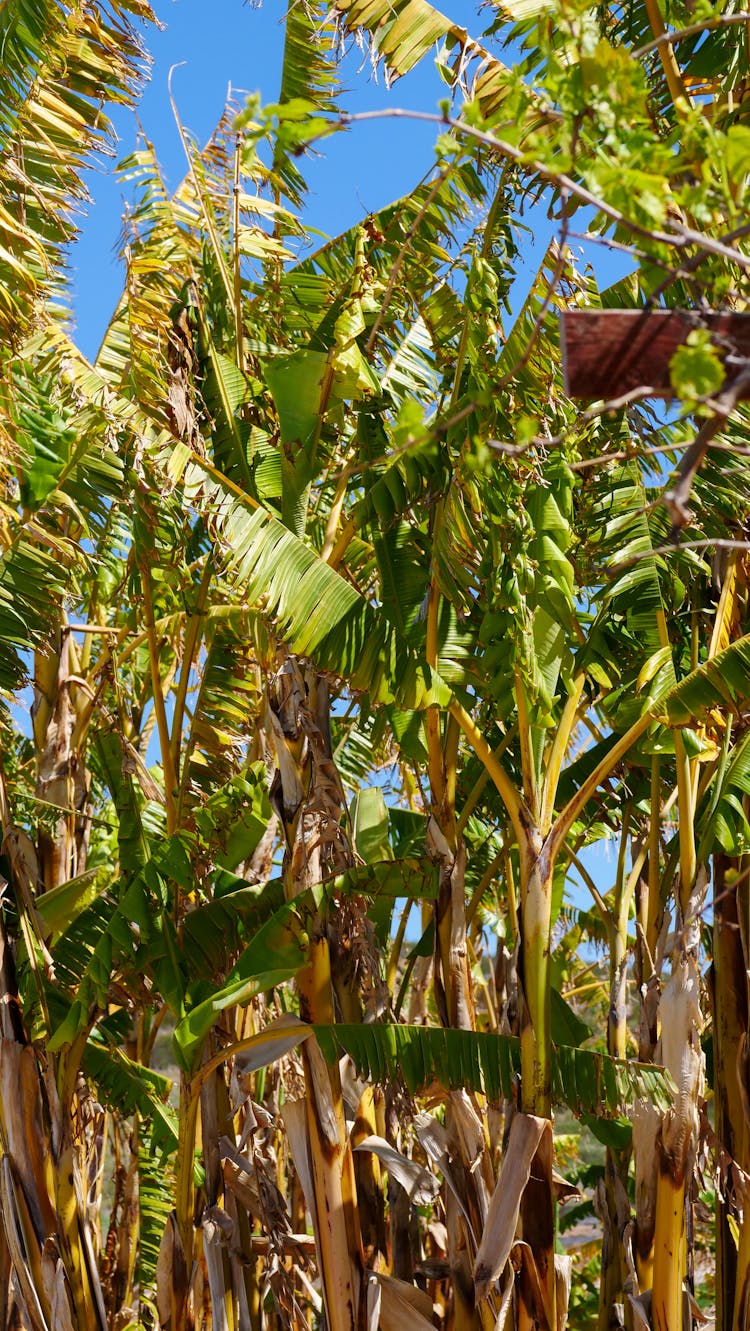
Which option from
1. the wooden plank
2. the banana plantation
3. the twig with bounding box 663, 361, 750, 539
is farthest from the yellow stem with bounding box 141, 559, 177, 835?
the twig with bounding box 663, 361, 750, 539

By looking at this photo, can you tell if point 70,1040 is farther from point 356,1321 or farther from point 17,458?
point 17,458

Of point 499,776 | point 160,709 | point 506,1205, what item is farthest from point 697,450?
point 160,709

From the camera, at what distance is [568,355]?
2402mm

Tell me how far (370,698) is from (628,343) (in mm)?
3305

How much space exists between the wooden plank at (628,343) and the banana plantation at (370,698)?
6.58 feet

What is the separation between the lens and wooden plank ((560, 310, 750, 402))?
2375mm

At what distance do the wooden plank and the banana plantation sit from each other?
2.01 metres

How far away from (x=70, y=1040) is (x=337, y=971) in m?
1.47

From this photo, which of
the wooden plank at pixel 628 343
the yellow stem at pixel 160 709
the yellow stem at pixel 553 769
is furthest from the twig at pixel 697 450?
the yellow stem at pixel 160 709

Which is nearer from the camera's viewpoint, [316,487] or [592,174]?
[592,174]

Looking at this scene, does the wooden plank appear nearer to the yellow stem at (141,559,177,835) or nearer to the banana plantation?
the banana plantation

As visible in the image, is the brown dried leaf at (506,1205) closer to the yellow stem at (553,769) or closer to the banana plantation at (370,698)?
Result: the banana plantation at (370,698)

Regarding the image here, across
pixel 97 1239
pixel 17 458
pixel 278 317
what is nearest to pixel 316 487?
pixel 278 317

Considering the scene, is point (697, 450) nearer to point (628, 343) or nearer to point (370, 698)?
point (628, 343)
